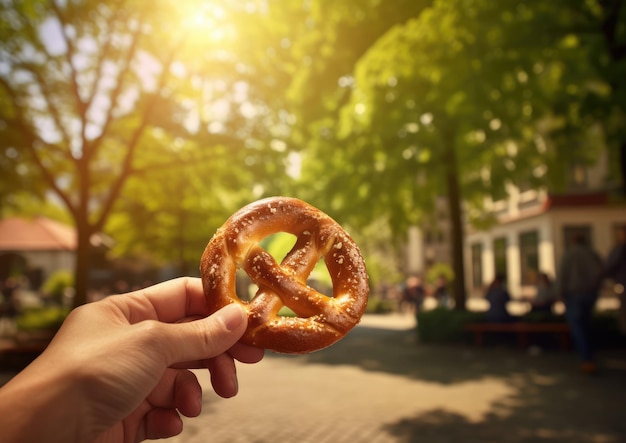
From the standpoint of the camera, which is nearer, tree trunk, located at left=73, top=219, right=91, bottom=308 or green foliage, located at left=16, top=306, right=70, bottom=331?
tree trunk, located at left=73, top=219, right=91, bottom=308

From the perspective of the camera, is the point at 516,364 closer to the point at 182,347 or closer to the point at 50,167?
the point at 182,347

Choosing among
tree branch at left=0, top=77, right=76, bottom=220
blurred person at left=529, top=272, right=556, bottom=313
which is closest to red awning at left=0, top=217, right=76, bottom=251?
tree branch at left=0, top=77, right=76, bottom=220

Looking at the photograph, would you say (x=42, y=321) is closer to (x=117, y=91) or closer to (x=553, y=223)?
(x=117, y=91)

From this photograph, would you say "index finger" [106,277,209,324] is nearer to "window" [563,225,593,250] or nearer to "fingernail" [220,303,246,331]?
"fingernail" [220,303,246,331]

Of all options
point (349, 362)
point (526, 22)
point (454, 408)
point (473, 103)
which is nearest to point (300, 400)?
point (454, 408)

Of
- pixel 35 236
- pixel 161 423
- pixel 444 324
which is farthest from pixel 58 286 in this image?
pixel 161 423
